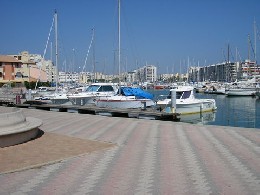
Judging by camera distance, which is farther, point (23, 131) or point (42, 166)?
point (23, 131)

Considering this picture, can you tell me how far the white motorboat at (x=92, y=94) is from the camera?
34250 millimetres

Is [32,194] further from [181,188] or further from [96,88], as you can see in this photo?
[96,88]

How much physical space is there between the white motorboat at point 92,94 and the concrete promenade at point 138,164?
2179 centimetres

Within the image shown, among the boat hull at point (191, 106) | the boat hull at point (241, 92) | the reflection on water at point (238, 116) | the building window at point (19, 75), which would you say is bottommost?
the reflection on water at point (238, 116)

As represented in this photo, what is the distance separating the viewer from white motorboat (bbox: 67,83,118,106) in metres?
34.2

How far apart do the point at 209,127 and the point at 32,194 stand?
32.3 ft

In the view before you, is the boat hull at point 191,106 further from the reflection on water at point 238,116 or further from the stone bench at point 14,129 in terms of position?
the stone bench at point 14,129

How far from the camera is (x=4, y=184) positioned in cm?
652

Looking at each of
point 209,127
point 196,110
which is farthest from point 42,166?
point 196,110

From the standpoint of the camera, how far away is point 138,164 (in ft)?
26.3

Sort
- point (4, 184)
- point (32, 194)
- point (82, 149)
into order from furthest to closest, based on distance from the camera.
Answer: point (82, 149)
point (4, 184)
point (32, 194)

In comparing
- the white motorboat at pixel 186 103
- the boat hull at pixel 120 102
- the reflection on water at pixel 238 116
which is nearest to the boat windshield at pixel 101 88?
the boat hull at pixel 120 102

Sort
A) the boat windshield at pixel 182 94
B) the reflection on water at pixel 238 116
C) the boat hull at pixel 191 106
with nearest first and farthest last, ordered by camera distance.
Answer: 1. the reflection on water at pixel 238 116
2. the boat hull at pixel 191 106
3. the boat windshield at pixel 182 94

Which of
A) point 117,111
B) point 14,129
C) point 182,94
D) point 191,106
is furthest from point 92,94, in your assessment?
A: point 14,129
